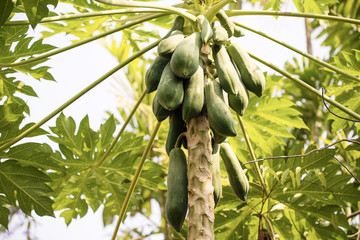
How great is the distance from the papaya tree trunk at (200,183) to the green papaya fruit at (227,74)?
16 cm

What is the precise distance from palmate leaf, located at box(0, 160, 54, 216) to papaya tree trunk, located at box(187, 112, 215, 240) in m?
1.05

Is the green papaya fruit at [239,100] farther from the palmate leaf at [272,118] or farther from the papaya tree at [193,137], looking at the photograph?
the palmate leaf at [272,118]

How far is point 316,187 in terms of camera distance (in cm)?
271

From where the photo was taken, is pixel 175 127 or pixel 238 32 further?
pixel 238 32

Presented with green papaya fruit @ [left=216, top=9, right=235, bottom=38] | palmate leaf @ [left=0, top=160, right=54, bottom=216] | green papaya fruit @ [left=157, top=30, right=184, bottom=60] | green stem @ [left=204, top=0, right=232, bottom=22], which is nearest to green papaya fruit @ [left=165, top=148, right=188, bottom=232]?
green papaya fruit @ [left=157, top=30, right=184, bottom=60]

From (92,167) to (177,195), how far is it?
4.40 feet

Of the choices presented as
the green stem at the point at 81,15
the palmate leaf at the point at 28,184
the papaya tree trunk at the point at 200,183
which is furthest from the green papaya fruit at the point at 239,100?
the palmate leaf at the point at 28,184

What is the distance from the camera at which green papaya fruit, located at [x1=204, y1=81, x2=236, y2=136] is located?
1.74 meters

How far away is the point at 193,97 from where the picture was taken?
1777 mm

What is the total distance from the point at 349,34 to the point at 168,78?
3.95 metres

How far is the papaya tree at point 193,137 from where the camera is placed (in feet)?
5.93

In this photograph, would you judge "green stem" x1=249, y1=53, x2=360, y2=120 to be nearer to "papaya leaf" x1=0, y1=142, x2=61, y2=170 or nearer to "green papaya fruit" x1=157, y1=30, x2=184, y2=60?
"green papaya fruit" x1=157, y1=30, x2=184, y2=60

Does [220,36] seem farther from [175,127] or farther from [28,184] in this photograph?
[28,184]

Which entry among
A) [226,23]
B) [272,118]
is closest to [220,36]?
[226,23]
